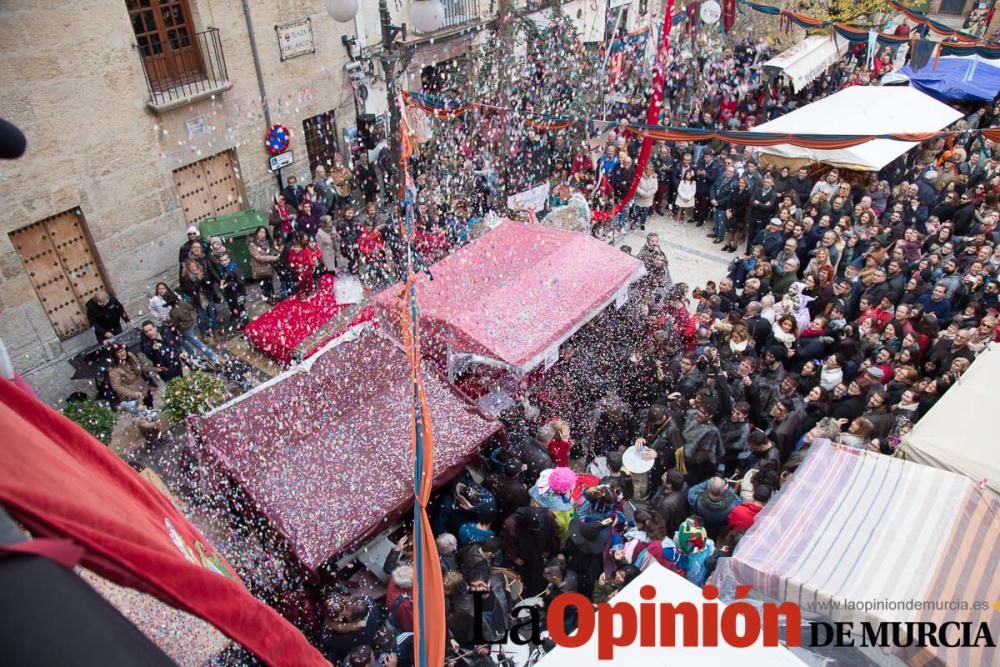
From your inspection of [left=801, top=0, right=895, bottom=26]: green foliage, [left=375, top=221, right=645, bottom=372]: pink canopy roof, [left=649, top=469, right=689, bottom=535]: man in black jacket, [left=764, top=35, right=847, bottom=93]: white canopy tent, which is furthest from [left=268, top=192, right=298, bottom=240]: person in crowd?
[left=801, top=0, right=895, bottom=26]: green foliage

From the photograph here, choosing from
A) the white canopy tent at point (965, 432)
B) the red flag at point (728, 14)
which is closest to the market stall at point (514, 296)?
the white canopy tent at point (965, 432)

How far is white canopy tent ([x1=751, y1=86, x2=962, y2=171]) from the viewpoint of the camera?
33.8 feet

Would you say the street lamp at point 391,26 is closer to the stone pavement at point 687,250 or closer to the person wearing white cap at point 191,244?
the person wearing white cap at point 191,244

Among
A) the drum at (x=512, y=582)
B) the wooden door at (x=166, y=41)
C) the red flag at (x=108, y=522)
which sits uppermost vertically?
the red flag at (x=108, y=522)

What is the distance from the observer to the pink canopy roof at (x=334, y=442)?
200 inches

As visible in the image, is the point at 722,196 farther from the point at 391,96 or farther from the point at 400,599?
the point at 400,599

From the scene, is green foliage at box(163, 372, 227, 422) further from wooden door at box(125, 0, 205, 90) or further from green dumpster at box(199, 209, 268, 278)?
wooden door at box(125, 0, 205, 90)

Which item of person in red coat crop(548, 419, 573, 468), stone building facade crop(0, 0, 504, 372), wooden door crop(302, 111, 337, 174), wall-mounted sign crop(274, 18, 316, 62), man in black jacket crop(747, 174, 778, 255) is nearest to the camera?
person in red coat crop(548, 419, 573, 468)

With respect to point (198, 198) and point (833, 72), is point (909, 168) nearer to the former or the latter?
point (833, 72)

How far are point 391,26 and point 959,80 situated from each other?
1132 cm

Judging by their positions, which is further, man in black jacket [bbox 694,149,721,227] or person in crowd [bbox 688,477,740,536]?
man in black jacket [bbox 694,149,721,227]

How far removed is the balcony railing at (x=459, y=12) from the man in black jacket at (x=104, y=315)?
810 centimetres

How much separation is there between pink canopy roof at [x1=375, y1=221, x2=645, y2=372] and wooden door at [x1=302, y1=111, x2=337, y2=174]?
499 cm

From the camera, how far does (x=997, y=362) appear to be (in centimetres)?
548
